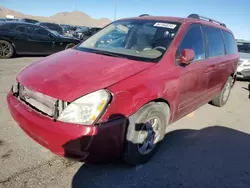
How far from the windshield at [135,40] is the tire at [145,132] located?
0.66m

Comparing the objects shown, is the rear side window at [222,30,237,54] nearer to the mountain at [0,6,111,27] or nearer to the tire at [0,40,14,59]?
the tire at [0,40,14,59]

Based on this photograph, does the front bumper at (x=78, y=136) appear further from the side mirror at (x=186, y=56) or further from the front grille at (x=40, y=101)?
the side mirror at (x=186, y=56)

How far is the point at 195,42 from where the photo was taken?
3.36 m

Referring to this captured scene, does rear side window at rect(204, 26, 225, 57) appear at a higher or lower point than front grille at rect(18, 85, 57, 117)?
higher

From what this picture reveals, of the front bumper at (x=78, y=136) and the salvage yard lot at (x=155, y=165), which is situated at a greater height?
the front bumper at (x=78, y=136)

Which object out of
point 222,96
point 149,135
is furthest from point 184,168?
point 222,96

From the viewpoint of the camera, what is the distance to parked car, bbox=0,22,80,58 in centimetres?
860

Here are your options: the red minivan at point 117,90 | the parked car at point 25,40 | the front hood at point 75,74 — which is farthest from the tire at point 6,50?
the front hood at point 75,74

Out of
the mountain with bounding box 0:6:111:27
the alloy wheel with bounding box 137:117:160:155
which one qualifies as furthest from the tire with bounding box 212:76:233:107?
the mountain with bounding box 0:6:111:27

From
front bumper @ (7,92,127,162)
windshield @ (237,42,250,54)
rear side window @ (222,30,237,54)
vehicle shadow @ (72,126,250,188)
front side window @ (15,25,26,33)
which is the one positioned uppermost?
rear side window @ (222,30,237,54)

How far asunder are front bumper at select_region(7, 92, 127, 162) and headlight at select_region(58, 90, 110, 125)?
Answer: 0.06 m

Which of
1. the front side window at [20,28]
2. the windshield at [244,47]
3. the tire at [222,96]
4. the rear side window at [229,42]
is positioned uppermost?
the rear side window at [229,42]

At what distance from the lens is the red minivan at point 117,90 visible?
2.06 m

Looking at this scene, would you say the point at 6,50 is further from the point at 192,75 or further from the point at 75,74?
the point at 192,75
